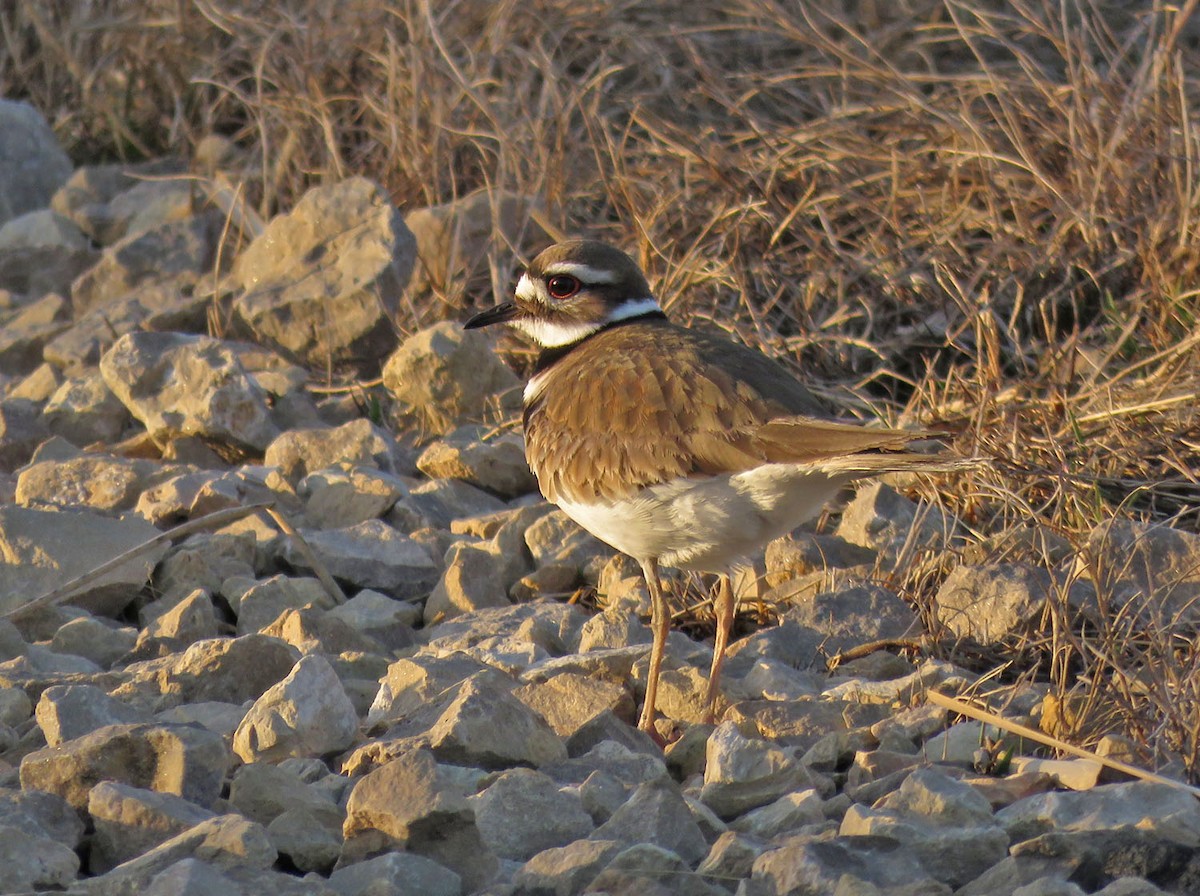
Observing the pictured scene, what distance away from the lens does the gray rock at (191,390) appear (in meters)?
5.37

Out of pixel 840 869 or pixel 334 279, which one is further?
pixel 334 279

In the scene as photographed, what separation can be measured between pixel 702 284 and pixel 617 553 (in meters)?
1.42

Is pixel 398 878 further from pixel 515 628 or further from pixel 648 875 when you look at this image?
pixel 515 628

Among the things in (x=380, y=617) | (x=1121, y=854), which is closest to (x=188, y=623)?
(x=380, y=617)

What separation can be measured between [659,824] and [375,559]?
1.95 meters

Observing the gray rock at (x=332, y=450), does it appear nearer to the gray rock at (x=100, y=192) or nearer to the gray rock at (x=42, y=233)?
the gray rock at (x=42, y=233)

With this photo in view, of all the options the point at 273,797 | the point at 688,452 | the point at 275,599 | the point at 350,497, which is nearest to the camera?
the point at 273,797

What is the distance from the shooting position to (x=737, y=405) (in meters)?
3.71

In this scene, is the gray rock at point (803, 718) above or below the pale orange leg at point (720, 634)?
above

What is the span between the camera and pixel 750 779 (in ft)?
10.2

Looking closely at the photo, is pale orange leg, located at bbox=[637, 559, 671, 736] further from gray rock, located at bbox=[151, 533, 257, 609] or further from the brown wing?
gray rock, located at bbox=[151, 533, 257, 609]

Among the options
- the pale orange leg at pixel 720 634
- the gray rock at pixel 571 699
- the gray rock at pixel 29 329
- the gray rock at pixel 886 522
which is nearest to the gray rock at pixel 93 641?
the gray rock at pixel 571 699

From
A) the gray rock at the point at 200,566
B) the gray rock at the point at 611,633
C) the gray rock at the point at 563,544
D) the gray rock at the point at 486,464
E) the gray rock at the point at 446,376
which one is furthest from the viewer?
the gray rock at the point at 446,376

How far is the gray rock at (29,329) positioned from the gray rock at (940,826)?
4663 mm
